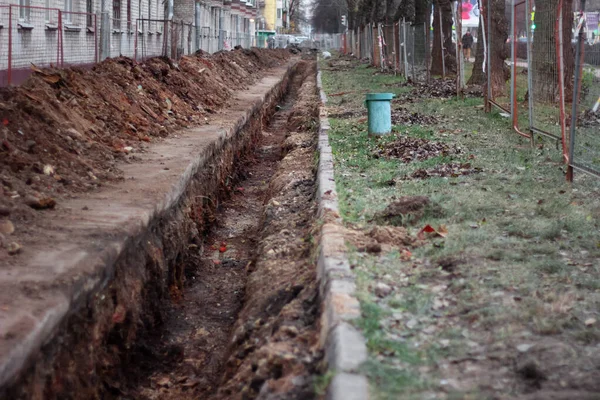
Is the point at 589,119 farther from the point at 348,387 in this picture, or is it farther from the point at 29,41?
the point at 29,41

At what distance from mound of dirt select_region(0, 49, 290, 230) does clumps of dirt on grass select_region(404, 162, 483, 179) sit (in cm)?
310

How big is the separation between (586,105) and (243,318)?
4.95m

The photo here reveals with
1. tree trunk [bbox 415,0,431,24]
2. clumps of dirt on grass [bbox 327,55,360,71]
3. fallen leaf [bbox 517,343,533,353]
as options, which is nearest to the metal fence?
fallen leaf [bbox 517,343,533,353]

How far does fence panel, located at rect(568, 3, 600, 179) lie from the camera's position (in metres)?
7.88

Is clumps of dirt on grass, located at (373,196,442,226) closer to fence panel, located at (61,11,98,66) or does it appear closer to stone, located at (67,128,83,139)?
stone, located at (67,128,83,139)

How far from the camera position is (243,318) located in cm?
585

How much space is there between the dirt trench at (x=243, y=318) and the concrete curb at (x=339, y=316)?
0.14 meters

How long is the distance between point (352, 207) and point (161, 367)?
2.16m

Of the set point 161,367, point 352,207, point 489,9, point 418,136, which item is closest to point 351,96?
point 489,9

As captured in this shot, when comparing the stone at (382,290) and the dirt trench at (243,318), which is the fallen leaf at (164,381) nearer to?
the dirt trench at (243,318)

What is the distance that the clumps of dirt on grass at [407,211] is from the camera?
6586mm

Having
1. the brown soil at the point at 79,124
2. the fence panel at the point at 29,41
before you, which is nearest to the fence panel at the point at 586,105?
the brown soil at the point at 79,124

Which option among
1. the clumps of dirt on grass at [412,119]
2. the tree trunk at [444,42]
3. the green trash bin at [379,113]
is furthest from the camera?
the tree trunk at [444,42]

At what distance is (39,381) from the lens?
164 inches
